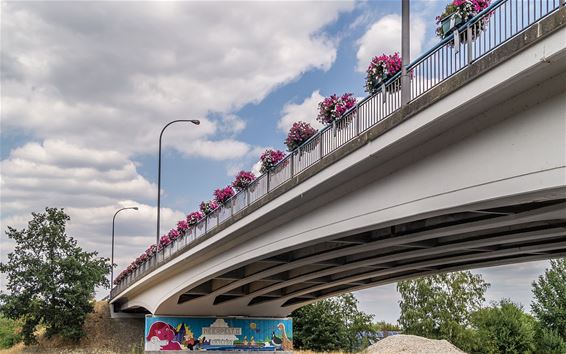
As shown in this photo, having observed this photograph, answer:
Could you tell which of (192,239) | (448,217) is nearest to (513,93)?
(448,217)

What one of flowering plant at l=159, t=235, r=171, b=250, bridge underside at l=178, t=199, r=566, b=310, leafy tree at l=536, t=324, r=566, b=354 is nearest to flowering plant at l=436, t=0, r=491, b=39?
bridge underside at l=178, t=199, r=566, b=310

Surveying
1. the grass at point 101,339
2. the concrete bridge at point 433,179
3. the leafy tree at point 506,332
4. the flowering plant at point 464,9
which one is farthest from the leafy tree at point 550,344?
the flowering plant at point 464,9

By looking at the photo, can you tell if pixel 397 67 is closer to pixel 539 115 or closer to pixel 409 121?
pixel 409 121

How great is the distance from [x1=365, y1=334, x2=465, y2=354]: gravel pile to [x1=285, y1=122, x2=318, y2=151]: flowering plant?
2559 cm

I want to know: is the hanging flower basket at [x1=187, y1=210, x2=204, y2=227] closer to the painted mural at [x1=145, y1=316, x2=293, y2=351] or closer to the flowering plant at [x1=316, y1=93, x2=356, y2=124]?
the painted mural at [x1=145, y1=316, x2=293, y2=351]

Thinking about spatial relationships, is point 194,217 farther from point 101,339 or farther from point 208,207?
point 101,339

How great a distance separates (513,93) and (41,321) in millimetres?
39584

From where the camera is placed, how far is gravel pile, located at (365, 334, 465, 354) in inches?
1607

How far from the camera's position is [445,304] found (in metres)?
54.7

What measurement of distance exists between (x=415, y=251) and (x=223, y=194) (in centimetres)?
793

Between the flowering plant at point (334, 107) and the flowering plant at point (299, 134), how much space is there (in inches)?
55.0

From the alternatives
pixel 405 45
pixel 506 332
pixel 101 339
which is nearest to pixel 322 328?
pixel 506 332

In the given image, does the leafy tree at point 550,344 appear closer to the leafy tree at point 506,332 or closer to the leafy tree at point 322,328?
the leafy tree at point 506,332

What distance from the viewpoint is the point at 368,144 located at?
1363 cm
